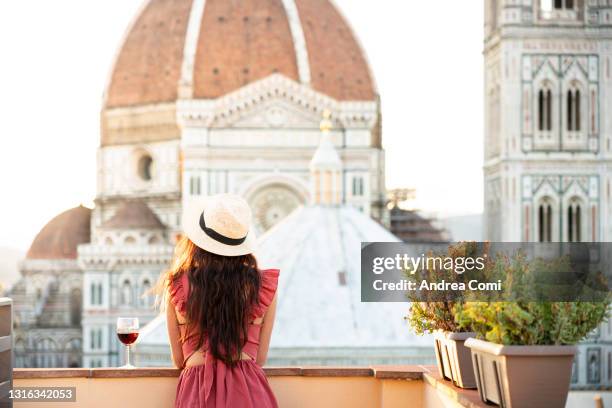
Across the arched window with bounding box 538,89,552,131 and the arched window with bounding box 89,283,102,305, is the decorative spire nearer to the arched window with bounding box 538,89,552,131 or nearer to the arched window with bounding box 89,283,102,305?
the arched window with bounding box 538,89,552,131

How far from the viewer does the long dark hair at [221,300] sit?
4.84 meters

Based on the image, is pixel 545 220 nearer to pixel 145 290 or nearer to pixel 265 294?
pixel 145 290

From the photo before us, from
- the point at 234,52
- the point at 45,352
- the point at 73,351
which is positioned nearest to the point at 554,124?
the point at 234,52

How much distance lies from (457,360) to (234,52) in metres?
56.9

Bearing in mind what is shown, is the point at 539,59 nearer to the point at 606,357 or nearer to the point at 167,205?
the point at 606,357

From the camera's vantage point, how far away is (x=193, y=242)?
193 inches

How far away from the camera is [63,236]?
199 feet

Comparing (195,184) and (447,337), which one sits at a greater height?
(195,184)

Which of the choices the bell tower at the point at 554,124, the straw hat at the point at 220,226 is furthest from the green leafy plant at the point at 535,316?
the bell tower at the point at 554,124

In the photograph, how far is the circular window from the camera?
61.2m

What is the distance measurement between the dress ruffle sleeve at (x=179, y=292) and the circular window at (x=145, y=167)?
56.5 m

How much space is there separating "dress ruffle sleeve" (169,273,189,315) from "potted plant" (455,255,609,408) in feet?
3.73

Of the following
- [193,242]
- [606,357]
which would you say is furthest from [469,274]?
[606,357]

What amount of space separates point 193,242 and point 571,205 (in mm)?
42547
